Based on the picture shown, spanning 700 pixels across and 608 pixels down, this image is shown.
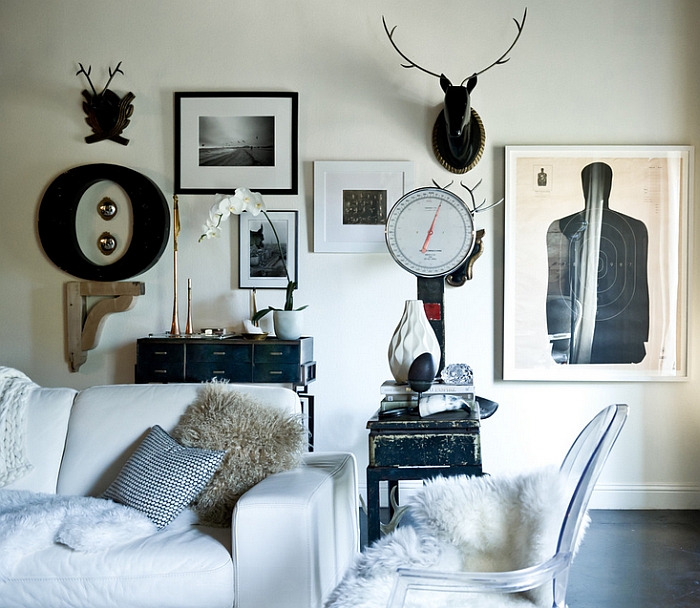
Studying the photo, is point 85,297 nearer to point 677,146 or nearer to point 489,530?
point 489,530

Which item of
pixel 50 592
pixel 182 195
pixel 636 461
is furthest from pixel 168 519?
pixel 636 461

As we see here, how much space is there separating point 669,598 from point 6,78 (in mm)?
4107

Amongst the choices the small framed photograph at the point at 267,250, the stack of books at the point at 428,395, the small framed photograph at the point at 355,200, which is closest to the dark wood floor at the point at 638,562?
the stack of books at the point at 428,395

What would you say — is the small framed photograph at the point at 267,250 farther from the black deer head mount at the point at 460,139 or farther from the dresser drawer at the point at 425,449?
the dresser drawer at the point at 425,449

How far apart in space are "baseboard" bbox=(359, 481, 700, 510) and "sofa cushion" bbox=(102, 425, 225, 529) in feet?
5.71

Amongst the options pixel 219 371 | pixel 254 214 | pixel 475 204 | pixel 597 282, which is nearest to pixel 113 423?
pixel 219 371

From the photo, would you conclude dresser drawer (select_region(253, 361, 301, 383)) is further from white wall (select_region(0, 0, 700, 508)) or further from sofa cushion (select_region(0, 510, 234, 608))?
sofa cushion (select_region(0, 510, 234, 608))

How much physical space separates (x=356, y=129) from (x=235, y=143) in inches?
26.2

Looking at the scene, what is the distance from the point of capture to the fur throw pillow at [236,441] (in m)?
2.32

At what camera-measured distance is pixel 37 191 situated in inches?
159

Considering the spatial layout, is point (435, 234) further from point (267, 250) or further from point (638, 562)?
point (638, 562)

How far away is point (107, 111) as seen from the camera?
3951mm

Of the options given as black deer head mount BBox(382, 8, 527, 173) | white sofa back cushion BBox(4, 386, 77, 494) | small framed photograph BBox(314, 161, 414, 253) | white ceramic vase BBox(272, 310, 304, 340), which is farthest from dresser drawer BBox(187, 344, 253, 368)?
black deer head mount BBox(382, 8, 527, 173)

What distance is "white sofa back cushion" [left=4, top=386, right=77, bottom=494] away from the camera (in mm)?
2555
